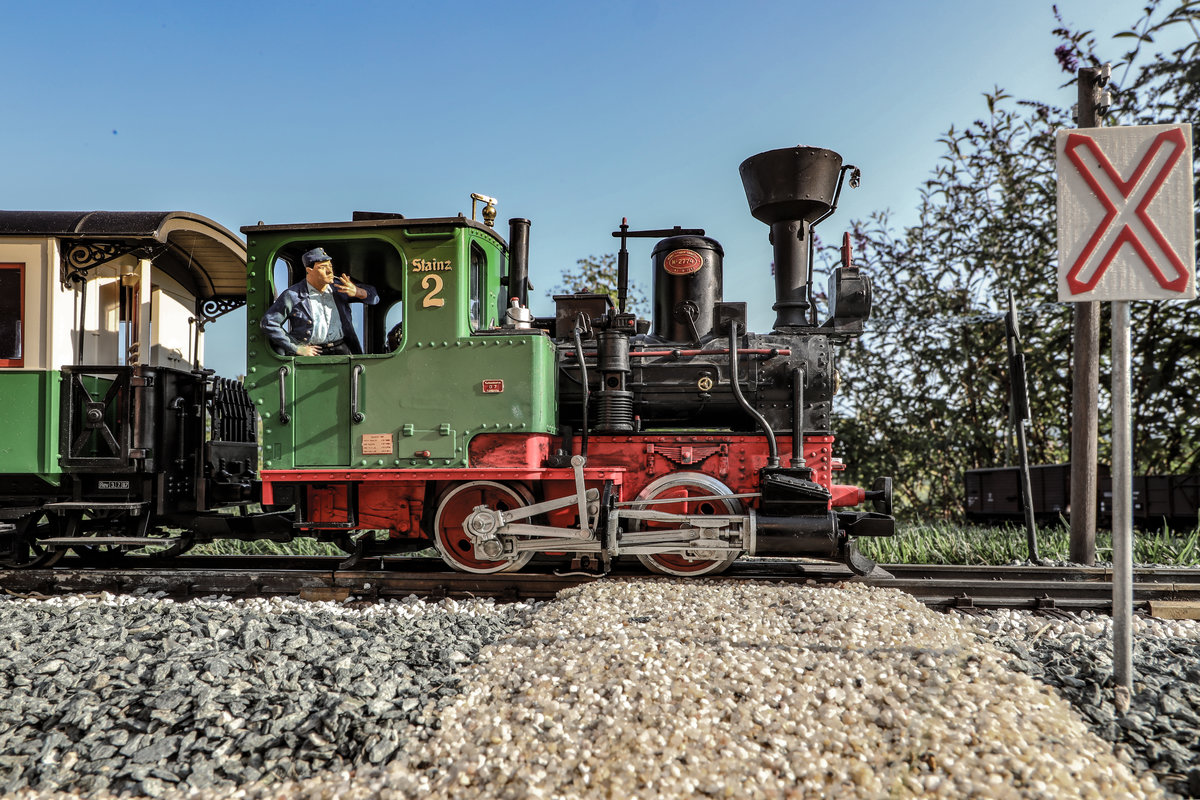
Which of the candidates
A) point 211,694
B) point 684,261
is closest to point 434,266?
point 684,261

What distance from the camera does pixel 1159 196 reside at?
2879 mm

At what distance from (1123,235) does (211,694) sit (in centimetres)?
401

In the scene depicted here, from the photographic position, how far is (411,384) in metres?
4.96

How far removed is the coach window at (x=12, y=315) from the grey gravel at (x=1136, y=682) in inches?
249

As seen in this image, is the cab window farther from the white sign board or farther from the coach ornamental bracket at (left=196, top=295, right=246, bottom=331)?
the white sign board

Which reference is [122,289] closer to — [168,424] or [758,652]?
[168,424]

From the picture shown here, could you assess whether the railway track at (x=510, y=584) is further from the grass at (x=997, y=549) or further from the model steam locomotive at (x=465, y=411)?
the grass at (x=997, y=549)

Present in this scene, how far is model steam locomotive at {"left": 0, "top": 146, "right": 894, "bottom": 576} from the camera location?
4949 millimetres

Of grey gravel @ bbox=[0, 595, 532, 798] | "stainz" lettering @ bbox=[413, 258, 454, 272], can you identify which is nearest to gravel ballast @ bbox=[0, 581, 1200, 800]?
grey gravel @ bbox=[0, 595, 532, 798]

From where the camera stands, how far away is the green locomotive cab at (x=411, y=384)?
4.95 m

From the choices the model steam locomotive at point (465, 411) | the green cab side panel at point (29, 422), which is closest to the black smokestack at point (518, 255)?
→ the model steam locomotive at point (465, 411)

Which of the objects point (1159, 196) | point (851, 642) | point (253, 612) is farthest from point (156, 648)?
point (1159, 196)

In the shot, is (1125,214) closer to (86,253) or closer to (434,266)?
(434,266)

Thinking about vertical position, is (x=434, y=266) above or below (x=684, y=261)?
below
